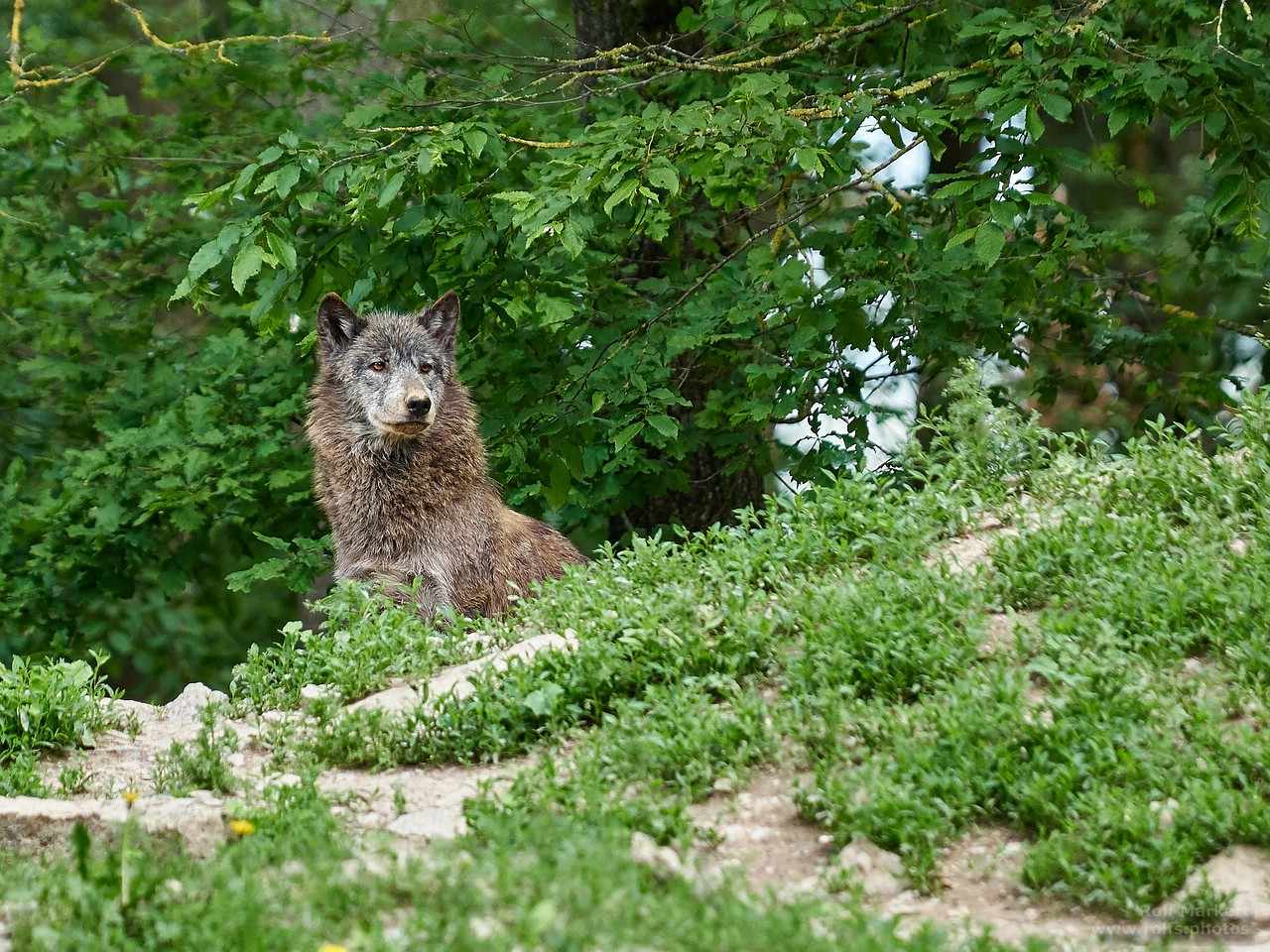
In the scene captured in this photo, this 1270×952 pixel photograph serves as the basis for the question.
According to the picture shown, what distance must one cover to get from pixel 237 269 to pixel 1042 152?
13.5 feet

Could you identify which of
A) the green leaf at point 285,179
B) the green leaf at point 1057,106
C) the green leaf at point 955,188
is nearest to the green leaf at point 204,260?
the green leaf at point 285,179

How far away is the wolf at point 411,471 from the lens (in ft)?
24.4

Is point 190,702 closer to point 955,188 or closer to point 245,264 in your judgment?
point 245,264

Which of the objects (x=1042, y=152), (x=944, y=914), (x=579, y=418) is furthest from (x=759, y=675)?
(x=1042, y=152)

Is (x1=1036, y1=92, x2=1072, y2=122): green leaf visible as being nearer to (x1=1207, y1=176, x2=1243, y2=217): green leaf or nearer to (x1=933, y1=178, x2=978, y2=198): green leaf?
(x1=933, y1=178, x2=978, y2=198): green leaf

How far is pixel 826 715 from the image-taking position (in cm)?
472

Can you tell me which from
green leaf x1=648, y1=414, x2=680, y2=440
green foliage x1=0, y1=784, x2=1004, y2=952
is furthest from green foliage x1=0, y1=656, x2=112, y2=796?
green leaf x1=648, y1=414, x2=680, y2=440

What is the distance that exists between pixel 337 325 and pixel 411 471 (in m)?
1.02

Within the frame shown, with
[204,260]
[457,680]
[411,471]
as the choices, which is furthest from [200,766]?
[411,471]

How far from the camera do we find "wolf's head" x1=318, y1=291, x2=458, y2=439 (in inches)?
300

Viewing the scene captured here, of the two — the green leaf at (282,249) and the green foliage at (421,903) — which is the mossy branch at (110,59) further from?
the green foliage at (421,903)

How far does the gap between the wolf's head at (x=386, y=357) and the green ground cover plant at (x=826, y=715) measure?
148 centimetres

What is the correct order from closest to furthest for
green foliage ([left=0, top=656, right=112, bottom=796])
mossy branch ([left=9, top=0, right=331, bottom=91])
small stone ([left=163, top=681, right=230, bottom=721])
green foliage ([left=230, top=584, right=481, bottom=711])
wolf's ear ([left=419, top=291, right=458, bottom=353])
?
green foliage ([left=0, top=656, right=112, bottom=796]) < green foliage ([left=230, top=584, right=481, bottom=711]) < small stone ([left=163, top=681, right=230, bottom=721]) < wolf's ear ([left=419, top=291, right=458, bottom=353]) < mossy branch ([left=9, top=0, right=331, bottom=91])

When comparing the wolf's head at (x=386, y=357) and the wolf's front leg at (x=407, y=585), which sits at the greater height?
the wolf's head at (x=386, y=357)
